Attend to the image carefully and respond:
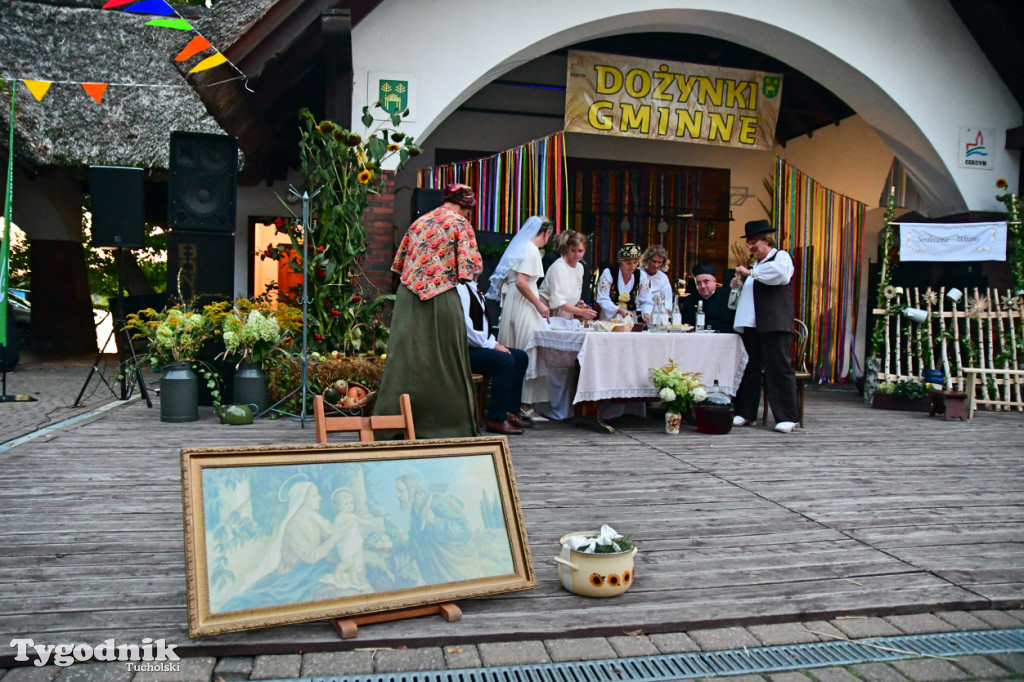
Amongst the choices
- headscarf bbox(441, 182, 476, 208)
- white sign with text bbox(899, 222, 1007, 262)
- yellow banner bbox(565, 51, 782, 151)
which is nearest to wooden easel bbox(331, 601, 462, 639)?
headscarf bbox(441, 182, 476, 208)

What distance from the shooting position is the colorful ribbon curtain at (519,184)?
8.88 metres

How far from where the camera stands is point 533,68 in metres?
10.6

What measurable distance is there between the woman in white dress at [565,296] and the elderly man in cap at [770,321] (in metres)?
1.27

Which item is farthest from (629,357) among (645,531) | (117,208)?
(117,208)

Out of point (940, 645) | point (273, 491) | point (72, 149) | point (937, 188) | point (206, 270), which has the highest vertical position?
point (72, 149)

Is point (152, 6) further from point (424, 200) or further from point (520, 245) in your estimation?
point (520, 245)

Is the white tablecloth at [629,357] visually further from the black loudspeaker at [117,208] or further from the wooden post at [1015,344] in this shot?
the black loudspeaker at [117,208]

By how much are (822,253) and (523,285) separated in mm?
5718

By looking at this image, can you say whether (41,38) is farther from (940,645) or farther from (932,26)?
(940,645)

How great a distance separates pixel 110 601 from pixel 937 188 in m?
9.47

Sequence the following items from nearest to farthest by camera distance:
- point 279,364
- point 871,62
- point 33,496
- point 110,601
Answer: point 110,601 → point 33,496 → point 279,364 → point 871,62

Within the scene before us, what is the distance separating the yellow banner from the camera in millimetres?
8789

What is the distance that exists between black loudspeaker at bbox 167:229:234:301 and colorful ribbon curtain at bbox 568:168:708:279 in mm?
5283

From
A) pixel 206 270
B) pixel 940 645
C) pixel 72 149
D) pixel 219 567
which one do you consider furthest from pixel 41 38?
pixel 940 645
